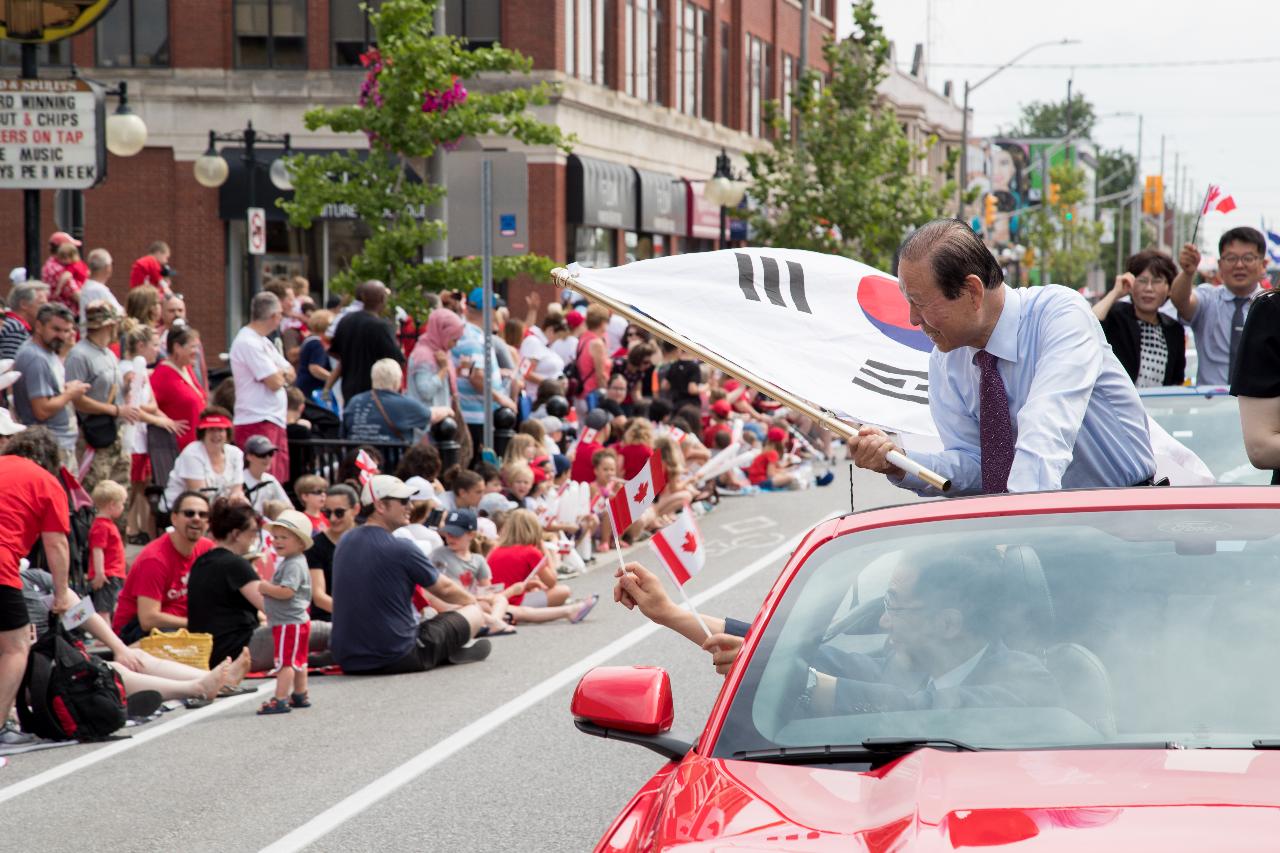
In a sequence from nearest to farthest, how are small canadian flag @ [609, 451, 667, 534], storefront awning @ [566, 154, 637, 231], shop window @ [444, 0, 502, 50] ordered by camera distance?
small canadian flag @ [609, 451, 667, 534], shop window @ [444, 0, 502, 50], storefront awning @ [566, 154, 637, 231]

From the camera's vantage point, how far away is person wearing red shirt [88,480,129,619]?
11.4 meters

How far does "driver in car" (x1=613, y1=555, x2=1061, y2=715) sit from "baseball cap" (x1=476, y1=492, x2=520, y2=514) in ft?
34.9

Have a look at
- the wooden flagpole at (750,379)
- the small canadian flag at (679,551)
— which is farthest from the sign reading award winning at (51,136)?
the small canadian flag at (679,551)

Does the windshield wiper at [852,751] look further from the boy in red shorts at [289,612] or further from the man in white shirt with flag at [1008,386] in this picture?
the boy in red shorts at [289,612]

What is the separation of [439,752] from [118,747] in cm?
179

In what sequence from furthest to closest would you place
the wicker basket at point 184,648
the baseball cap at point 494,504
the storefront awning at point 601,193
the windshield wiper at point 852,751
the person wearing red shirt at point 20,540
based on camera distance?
1. the storefront awning at point 601,193
2. the baseball cap at point 494,504
3. the wicker basket at point 184,648
4. the person wearing red shirt at point 20,540
5. the windshield wiper at point 852,751

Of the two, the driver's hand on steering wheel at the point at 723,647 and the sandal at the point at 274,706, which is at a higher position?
the driver's hand on steering wheel at the point at 723,647

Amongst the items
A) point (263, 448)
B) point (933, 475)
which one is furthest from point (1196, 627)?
point (263, 448)

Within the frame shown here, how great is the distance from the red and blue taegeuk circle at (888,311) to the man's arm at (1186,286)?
3691 millimetres

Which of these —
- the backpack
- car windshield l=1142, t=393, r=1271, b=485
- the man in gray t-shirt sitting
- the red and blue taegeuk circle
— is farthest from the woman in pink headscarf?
the red and blue taegeuk circle

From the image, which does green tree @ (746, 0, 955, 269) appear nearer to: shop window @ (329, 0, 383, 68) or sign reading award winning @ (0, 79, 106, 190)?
shop window @ (329, 0, 383, 68)

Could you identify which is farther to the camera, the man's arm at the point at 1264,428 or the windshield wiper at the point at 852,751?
the man's arm at the point at 1264,428

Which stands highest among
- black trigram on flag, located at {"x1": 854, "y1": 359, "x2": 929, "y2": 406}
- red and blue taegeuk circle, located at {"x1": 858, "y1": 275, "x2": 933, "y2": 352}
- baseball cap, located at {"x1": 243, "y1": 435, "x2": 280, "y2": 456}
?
red and blue taegeuk circle, located at {"x1": 858, "y1": 275, "x2": 933, "y2": 352}

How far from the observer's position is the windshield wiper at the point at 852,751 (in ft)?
11.7
